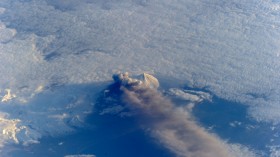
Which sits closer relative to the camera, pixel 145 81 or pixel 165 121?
pixel 165 121

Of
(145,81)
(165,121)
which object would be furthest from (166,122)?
(145,81)

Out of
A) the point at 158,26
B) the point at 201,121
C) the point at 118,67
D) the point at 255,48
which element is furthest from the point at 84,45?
the point at 255,48

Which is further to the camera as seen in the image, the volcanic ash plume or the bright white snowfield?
the bright white snowfield

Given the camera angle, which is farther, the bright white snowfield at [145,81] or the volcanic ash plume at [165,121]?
the bright white snowfield at [145,81]

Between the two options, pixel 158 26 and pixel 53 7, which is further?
pixel 53 7

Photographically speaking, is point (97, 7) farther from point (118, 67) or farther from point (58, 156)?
point (58, 156)

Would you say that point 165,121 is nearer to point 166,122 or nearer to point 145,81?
point 166,122

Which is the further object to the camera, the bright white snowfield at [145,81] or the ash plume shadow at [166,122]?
the bright white snowfield at [145,81]

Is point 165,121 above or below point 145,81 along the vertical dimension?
below
